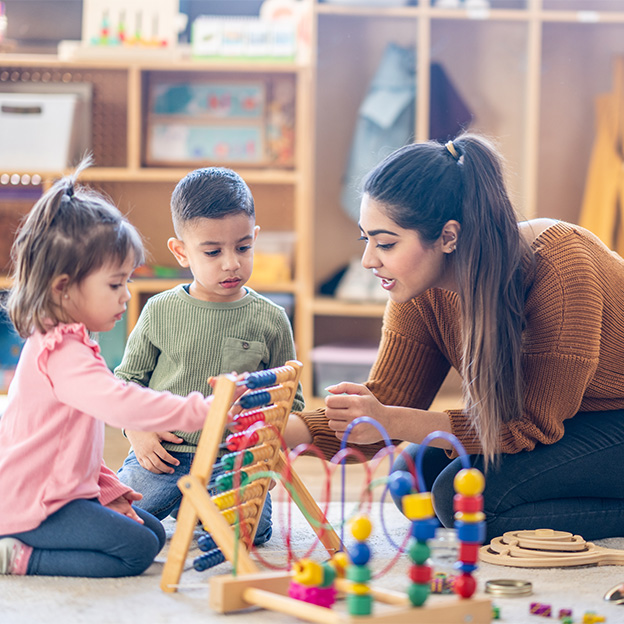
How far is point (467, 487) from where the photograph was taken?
1.01 metres

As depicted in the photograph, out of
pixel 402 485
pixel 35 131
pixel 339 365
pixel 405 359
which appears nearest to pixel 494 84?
pixel 339 365

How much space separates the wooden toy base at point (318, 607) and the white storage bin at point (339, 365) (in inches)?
77.5

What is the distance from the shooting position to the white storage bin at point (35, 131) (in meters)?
3.06

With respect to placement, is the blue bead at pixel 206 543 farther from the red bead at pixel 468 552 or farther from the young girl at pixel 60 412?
the red bead at pixel 468 552

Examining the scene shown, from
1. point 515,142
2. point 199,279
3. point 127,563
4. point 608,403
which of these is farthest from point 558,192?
point 127,563

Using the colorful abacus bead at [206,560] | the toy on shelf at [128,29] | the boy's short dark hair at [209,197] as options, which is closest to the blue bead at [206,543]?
the colorful abacus bead at [206,560]

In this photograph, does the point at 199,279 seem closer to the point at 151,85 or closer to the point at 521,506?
the point at 521,506

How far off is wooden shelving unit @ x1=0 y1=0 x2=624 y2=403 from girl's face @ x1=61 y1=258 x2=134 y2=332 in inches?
68.7

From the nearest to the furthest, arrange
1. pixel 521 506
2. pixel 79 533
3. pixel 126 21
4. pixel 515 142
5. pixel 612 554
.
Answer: pixel 79 533 → pixel 612 554 → pixel 521 506 → pixel 126 21 → pixel 515 142

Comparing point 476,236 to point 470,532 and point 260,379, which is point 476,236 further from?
point 470,532

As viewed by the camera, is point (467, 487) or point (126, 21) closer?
point (467, 487)

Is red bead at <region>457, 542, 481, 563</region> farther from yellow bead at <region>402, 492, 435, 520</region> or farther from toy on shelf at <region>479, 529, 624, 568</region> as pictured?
toy on shelf at <region>479, 529, 624, 568</region>

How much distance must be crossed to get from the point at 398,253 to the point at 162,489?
0.62 meters

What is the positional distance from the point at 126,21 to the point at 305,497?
2.27 m
